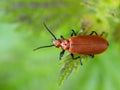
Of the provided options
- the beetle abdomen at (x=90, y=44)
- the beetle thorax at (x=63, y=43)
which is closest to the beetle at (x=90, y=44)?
the beetle abdomen at (x=90, y=44)

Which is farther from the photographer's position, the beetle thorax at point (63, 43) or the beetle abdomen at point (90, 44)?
the beetle thorax at point (63, 43)

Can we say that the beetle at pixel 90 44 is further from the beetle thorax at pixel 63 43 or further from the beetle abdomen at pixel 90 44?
the beetle thorax at pixel 63 43

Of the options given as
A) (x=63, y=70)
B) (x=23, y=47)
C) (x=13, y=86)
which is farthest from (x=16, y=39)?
(x=63, y=70)

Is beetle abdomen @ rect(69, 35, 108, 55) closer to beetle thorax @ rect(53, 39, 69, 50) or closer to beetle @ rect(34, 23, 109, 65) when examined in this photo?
beetle @ rect(34, 23, 109, 65)

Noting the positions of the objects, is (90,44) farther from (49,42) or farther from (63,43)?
(49,42)

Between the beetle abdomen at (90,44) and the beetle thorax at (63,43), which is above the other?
the beetle thorax at (63,43)

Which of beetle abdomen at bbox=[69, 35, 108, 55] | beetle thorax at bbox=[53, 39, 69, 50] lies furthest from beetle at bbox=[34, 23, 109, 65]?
beetle thorax at bbox=[53, 39, 69, 50]

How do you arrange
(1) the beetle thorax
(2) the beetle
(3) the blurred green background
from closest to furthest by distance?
(2) the beetle < (3) the blurred green background < (1) the beetle thorax

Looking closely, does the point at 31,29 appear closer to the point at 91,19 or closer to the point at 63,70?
the point at 91,19
